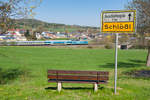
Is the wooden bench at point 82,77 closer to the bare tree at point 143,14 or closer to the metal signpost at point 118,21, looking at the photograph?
the metal signpost at point 118,21

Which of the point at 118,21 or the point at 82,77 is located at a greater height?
the point at 118,21

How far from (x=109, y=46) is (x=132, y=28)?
5036 cm

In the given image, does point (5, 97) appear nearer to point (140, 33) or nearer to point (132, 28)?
point (132, 28)

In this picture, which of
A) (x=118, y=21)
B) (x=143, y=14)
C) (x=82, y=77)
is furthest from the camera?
(x=143, y=14)

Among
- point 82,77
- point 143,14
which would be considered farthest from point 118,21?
point 143,14

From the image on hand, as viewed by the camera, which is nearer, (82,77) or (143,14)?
(82,77)

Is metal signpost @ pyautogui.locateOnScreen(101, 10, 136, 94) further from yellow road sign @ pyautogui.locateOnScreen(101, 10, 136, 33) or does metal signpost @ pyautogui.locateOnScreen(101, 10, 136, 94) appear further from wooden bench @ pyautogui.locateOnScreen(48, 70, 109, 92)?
wooden bench @ pyautogui.locateOnScreen(48, 70, 109, 92)

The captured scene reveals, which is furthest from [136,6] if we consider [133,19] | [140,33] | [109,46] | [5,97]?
[109,46]

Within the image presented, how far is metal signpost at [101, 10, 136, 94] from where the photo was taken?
19.7 feet

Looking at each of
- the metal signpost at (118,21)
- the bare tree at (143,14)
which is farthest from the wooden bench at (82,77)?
the bare tree at (143,14)

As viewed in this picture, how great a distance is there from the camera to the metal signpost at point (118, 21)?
6017 mm

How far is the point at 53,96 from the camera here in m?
6.06

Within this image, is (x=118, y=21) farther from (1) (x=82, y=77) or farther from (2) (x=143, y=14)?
(2) (x=143, y=14)

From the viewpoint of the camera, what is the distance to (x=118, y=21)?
614 cm
